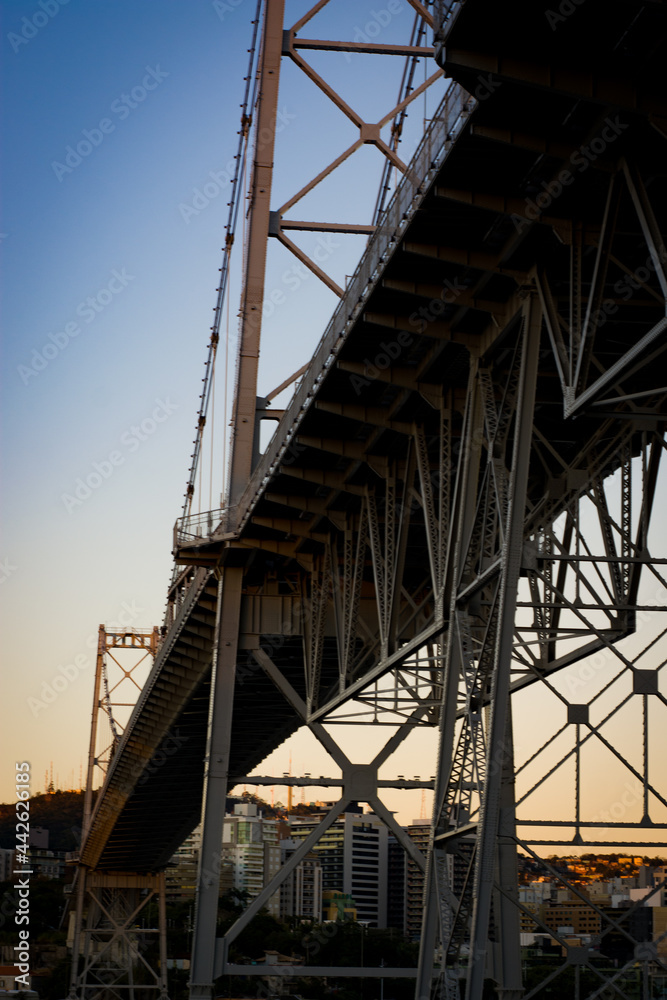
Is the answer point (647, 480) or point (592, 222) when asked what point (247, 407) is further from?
point (592, 222)

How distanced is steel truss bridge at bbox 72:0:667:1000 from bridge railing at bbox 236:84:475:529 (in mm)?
66

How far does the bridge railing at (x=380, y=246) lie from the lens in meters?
16.0

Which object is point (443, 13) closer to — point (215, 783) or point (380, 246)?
point (380, 246)

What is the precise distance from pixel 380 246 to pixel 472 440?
2.93 meters

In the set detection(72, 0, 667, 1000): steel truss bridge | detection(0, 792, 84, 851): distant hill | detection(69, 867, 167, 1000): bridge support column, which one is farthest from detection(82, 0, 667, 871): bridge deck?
detection(0, 792, 84, 851): distant hill

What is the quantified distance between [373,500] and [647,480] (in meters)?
6.19

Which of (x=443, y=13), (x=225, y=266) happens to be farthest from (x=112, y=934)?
(x=443, y=13)

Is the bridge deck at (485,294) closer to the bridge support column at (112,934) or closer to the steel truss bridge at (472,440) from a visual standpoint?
the steel truss bridge at (472,440)

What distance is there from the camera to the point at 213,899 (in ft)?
100

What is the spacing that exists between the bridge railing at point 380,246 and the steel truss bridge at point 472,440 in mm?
66

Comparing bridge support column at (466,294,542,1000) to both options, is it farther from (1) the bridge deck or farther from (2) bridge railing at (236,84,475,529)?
(2) bridge railing at (236,84,475,529)

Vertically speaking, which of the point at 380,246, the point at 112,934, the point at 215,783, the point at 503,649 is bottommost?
the point at 112,934

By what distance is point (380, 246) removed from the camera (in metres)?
19.4

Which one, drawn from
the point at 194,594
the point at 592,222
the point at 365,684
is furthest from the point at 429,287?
the point at 194,594
